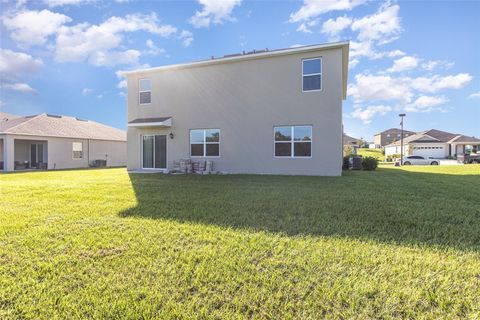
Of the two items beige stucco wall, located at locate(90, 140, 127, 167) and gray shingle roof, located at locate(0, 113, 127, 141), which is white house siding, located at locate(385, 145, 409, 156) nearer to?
beige stucco wall, located at locate(90, 140, 127, 167)

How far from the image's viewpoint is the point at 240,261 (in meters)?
3.10

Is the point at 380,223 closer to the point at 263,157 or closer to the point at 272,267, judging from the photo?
the point at 272,267

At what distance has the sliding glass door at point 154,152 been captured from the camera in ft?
49.9

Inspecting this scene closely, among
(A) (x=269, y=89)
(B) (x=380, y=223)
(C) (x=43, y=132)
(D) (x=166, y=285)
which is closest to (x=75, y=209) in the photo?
(D) (x=166, y=285)

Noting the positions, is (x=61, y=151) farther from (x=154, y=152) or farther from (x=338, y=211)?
(x=338, y=211)

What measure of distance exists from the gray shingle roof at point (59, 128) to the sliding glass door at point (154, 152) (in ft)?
34.2

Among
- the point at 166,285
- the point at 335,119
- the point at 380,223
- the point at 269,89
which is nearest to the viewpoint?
the point at 166,285

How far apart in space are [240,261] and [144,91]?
1489 centimetres

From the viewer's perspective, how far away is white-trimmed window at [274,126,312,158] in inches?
487

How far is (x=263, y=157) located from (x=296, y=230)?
8930 mm

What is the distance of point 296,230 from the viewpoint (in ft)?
13.8

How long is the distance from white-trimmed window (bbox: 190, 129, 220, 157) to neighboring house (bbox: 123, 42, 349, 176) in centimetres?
6

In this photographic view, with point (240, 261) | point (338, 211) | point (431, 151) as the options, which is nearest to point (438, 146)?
point (431, 151)

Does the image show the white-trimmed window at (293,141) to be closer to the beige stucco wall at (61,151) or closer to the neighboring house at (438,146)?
the beige stucco wall at (61,151)
